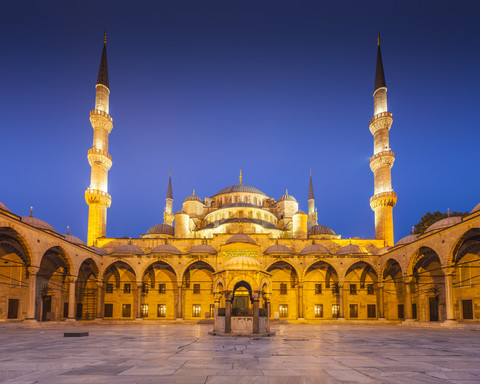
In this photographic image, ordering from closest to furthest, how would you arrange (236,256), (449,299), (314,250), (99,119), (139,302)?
(449,299), (236,256), (139,302), (314,250), (99,119)

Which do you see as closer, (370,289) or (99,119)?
(370,289)

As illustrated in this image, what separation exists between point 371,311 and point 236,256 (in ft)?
56.1

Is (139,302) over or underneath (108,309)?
over

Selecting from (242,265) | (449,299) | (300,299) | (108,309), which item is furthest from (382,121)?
(108,309)

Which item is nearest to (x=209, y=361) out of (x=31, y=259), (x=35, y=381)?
(x=35, y=381)

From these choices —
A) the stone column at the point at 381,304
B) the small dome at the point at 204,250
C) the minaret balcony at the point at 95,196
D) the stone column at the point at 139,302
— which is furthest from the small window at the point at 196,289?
the stone column at the point at 381,304

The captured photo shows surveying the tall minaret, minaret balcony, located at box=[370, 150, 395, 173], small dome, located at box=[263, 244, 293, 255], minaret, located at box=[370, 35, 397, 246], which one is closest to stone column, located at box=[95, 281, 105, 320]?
the tall minaret

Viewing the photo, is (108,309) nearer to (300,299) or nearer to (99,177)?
(99,177)

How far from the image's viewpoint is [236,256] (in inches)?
931

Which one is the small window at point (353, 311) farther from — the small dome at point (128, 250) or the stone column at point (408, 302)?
the small dome at point (128, 250)

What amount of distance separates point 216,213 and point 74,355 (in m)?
36.0

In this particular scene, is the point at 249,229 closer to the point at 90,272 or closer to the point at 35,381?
the point at 90,272

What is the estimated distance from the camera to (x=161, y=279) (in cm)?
3525

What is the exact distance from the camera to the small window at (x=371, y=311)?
112 feet
